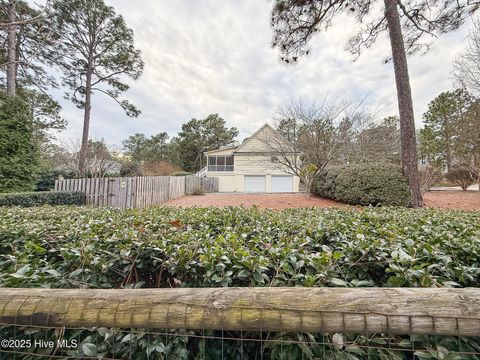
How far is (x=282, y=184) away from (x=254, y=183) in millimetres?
2683

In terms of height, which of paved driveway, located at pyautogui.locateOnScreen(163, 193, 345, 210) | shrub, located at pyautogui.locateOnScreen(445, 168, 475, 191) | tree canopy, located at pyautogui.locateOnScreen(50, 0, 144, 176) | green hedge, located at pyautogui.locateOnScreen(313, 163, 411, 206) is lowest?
paved driveway, located at pyautogui.locateOnScreen(163, 193, 345, 210)

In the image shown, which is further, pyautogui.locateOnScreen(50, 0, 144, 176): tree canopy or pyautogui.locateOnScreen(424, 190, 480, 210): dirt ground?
pyautogui.locateOnScreen(50, 0, 144, 176): tree canopy

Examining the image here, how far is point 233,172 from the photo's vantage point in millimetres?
21219

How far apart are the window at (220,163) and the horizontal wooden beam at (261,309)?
20.9 m

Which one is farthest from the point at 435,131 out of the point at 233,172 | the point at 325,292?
the point at 325,292

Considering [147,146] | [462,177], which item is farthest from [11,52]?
[147,146]

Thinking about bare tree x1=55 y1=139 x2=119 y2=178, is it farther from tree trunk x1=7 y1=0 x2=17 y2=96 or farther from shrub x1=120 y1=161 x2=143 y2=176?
Result: tree trunk x1=7 y1=0 x2=17 y2=96

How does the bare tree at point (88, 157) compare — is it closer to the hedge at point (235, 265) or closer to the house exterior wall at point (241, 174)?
the house exterior wall at point (241, 174)

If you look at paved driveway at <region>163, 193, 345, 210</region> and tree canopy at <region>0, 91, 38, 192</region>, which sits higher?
tree canopy at <region>0, 91, 38, 192</region>

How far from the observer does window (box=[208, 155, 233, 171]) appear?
21812 mm

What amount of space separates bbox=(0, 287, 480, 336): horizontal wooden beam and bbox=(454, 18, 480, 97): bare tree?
14536 millimetres

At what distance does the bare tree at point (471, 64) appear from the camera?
948 centimetres

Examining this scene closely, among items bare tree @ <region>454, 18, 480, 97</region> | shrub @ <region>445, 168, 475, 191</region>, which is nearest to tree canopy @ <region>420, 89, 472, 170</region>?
shrub @ <region>445, 168, 475, 191</region>

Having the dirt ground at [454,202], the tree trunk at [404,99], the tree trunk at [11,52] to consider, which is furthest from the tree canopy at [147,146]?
the dirt ground at [454,202]
